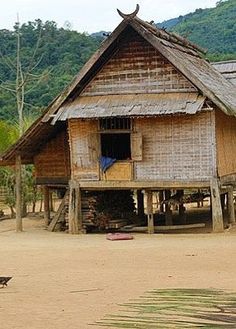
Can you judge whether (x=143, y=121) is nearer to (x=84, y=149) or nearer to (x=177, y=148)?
(x=177, y=148)

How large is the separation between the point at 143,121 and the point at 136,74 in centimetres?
133

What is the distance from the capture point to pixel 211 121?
19.2 m

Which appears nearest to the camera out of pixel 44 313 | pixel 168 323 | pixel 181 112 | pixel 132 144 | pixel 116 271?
pixel 168 323

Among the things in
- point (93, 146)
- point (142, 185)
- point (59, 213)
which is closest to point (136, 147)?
point (142, 185)

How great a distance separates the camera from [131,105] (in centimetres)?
1942

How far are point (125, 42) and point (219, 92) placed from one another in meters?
2.83

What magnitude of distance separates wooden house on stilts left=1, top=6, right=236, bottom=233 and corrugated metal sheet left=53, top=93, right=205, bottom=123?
26mm

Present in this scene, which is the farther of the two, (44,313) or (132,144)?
(132,144)

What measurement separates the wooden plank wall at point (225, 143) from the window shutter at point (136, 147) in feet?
6.48

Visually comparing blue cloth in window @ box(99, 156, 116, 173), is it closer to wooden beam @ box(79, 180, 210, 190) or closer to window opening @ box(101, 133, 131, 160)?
wooden beam @ box(79, 180, 210, 190)

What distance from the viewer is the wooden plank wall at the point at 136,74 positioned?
19.7 m

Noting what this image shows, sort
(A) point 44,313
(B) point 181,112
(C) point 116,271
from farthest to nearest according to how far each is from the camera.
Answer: (B) point 181,112 → (C) point 116,271 → (A) point 44,313

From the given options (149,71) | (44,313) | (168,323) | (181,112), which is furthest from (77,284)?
(149,71)

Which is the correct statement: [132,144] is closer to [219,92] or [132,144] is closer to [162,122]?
[162,122]
